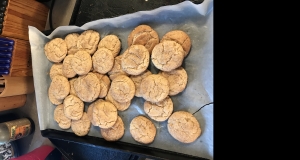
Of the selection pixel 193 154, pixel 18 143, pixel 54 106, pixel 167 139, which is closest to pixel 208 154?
pixel 193 154

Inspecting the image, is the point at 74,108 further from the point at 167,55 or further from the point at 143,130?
the point at 167,55

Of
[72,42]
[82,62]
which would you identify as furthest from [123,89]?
[72,42]

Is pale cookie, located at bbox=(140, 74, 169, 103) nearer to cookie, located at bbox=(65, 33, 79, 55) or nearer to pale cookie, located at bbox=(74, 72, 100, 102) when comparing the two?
pale cookie, located at bbox=(74, 72, 100, 102)
